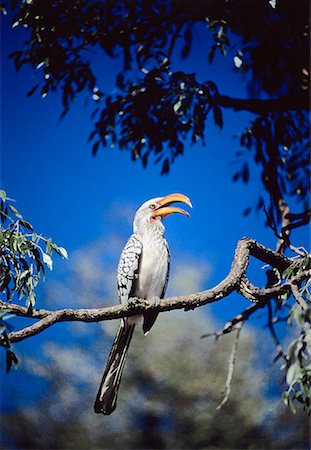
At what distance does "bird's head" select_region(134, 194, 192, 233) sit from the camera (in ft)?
7.13

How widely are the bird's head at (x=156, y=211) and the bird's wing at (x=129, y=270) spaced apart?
0.08 metres

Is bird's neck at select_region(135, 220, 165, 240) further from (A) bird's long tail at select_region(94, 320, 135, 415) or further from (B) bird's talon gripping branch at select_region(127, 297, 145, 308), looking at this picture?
(A) bird's long tail at select_region(94, 320, 135, 415)

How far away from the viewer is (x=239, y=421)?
216 centimetres

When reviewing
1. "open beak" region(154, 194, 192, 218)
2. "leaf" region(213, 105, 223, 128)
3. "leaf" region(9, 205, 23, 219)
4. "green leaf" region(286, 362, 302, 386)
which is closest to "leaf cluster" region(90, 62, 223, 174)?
"leaf" region(213, 105, 223, 128)

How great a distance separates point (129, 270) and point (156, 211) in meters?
0.23

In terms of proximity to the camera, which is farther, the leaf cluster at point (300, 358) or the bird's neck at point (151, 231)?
the bird's neck at point (151, 231)

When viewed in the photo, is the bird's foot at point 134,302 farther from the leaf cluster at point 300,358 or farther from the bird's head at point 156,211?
the leaf cluster at point 300,358

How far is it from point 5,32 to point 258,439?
1660 mm

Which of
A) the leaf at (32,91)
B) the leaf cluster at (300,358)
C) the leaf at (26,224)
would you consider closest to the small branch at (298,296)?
the leaf cluster at (300,358)

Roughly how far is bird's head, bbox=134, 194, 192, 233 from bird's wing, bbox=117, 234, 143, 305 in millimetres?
79

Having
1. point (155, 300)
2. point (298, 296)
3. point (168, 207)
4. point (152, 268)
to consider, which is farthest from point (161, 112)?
point (298, 296)

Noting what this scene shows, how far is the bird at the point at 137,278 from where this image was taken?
2098 millimetres

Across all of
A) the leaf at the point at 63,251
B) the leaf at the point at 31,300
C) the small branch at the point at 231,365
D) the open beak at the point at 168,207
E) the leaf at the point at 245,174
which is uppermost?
the leaf at the point at 245,174

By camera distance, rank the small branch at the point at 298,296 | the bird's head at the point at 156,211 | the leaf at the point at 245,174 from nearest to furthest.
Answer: the small branch at the point at 298,296 < the bird's head at the point at 156,211 < the leaf at the point at 245,174
